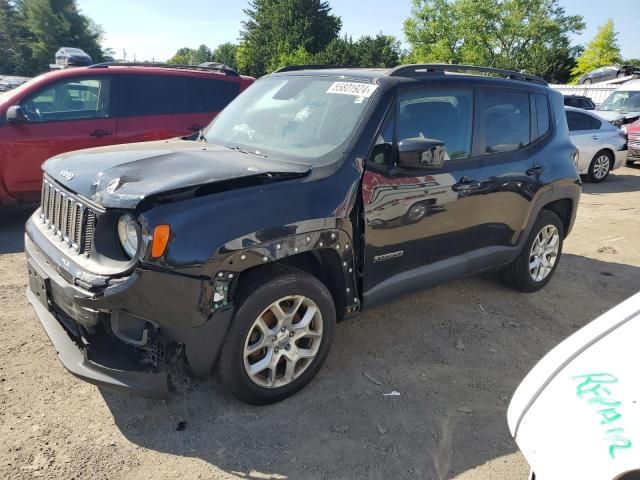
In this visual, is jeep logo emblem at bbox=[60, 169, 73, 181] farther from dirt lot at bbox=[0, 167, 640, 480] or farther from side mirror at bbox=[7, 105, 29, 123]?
side mirror at bbox=[7, 105, 29, 123]

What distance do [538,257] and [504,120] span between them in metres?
1.42

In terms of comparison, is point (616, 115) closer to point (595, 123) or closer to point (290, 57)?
point (595, 123)

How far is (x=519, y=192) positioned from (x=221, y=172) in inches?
104

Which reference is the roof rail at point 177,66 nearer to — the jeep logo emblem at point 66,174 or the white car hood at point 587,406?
the jeep logo emblem at point 66,174

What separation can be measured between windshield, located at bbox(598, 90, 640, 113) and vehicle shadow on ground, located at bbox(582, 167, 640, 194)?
3.49 metres

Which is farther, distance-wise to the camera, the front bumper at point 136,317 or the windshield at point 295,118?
the windshield at point 295,118

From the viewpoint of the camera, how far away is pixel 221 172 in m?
2.75

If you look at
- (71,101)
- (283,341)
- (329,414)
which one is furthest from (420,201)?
(71,101)

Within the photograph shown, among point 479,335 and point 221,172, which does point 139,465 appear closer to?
point 221,172

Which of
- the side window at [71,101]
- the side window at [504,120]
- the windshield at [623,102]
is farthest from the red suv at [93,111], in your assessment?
the windshield at [623,102]

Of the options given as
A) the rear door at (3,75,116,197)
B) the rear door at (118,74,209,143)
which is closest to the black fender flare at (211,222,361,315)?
the rear door at (118,74,209,143)

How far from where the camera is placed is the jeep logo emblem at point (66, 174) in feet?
9.49

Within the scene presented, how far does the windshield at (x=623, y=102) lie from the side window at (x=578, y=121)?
Result: 192 inches

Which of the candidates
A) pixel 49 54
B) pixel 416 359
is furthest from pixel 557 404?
pixel 49 54
